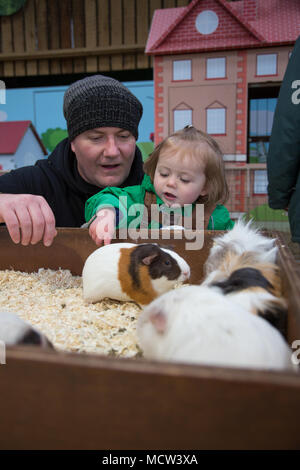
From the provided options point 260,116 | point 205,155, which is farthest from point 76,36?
point 205,155

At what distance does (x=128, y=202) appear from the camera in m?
1.15

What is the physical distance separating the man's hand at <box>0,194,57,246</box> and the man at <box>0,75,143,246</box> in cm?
25

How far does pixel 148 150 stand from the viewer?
346cm

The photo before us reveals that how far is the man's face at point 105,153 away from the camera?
1.16 meters

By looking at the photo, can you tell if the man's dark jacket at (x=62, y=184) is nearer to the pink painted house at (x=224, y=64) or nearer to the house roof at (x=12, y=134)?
the pink painted house at (x=224, y=64)

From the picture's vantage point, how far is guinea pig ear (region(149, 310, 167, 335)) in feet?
1.18

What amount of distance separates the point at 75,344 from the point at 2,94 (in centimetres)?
382

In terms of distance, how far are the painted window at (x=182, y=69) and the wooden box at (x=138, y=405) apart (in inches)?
128

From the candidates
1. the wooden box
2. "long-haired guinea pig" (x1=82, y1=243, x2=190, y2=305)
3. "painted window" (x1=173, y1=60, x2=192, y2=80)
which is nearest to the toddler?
"long-haired guinea pig" (x1=82, y1=243, x2=190, y2=305)

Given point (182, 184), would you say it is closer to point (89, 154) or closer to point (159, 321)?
point (89, 154)

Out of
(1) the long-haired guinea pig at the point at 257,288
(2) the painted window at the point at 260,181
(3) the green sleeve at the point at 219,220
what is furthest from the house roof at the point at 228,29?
(1) the long-haired guinea pig at the point at 257,288

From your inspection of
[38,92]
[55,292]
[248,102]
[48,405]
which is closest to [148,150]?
[248,102]

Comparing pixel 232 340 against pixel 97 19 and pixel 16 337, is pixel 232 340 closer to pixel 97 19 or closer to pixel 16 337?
pixel 16 337

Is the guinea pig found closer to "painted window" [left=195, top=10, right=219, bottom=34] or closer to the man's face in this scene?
the man's face
